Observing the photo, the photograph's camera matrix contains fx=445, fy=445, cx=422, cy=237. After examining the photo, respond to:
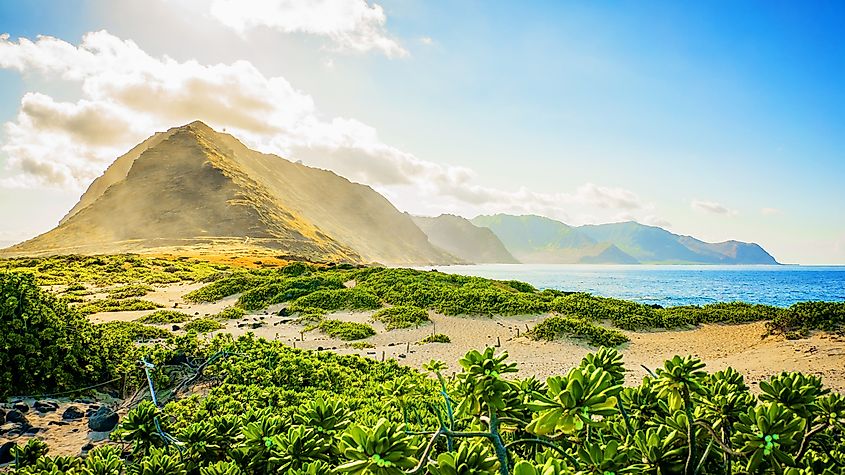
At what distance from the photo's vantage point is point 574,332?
48.5ft

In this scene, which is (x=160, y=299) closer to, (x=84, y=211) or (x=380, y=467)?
(x=380, y=467)

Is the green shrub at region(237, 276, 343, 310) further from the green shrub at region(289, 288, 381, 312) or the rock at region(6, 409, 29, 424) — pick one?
the rock at region(6, 409, 29, 424)

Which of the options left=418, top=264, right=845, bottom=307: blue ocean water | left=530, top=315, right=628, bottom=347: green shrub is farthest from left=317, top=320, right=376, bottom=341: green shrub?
left=418, top=264, right=845, bottom=307: blue ocean water

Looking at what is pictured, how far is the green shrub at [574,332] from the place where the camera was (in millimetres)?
14250

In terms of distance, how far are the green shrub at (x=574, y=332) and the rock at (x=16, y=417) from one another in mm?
12999

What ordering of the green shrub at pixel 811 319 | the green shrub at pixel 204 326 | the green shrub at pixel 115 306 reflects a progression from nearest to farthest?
the green shrub at pixel 811 319 < the green shrub at pixel 204 326 < the green shrub at pixel 115 306

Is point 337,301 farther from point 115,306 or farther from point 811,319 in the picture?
point 811,319

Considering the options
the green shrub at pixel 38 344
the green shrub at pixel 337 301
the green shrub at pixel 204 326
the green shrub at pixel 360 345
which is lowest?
the green shrub at pixel 360 345

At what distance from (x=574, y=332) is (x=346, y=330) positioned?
25.1 feet

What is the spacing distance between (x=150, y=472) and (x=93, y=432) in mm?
2937

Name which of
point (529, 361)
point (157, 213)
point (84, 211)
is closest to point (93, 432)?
point (529, 361)

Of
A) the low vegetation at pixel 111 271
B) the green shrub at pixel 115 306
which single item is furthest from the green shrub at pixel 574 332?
the low vegetation at pixel 111 271

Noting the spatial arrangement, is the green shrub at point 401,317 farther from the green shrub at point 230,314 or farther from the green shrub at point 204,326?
the green shrub at point 204,326

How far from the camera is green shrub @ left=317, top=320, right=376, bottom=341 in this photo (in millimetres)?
14875
